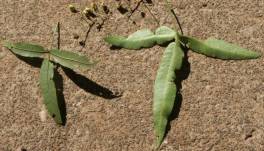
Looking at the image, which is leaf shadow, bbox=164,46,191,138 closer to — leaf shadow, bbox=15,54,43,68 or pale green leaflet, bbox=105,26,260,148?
pale green leaflet, bbox=105,26,260,148

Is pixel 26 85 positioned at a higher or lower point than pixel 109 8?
lower

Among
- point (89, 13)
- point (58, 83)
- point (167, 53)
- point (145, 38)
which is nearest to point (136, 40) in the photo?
point (145, 38)

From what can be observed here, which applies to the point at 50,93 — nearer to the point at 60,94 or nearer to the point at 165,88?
the point at 60,94

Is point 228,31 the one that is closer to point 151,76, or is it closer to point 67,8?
point 151,76

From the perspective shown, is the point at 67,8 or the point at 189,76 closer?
the point at 189,76

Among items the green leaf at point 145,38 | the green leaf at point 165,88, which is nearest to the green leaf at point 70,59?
the green leaf at point 145,38

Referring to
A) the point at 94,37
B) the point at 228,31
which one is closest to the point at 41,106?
the point at 94,37

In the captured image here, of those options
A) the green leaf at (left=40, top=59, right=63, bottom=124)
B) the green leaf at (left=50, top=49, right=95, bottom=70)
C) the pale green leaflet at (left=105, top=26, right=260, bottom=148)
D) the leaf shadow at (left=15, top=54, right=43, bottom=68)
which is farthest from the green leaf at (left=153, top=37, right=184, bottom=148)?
the leaf shadow at (left=15, top=54, right=43, bottom=68)

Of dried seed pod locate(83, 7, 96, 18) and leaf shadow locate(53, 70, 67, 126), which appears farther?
dried seed pod locate(83, 7, 96, 18)
